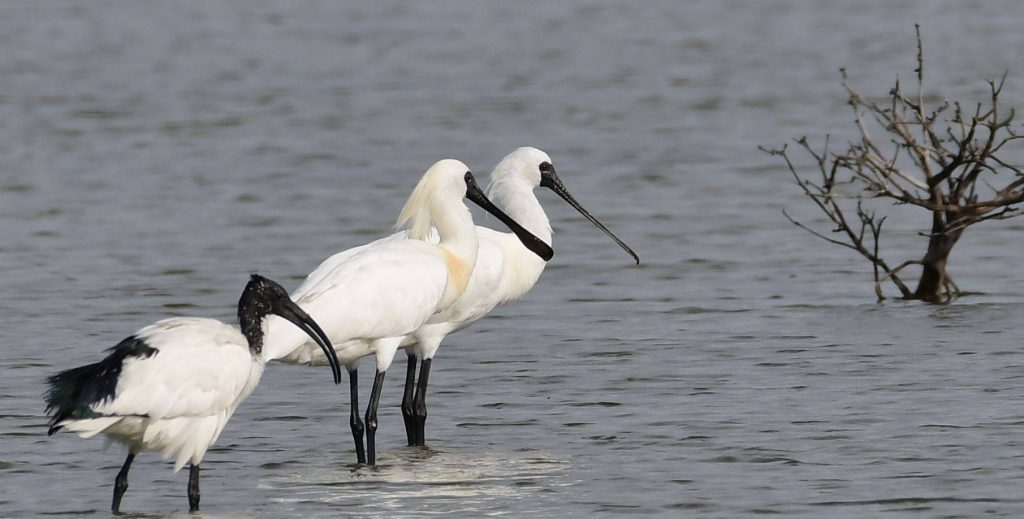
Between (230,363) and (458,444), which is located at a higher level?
(230,363)

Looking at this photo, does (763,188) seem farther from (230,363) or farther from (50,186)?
(230,363)

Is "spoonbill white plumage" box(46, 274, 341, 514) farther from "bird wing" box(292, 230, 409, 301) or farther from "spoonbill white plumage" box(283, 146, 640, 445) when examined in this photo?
"spoonbill white plumage" box(283, 146, 640, 445)

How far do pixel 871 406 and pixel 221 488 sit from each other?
3.40 m

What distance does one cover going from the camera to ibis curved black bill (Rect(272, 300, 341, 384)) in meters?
8.93

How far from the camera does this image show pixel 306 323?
8992 mm

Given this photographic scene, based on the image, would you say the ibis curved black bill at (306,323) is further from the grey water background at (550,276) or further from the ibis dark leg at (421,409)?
the ibis dark leg at (421,409)

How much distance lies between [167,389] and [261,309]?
2.38ft

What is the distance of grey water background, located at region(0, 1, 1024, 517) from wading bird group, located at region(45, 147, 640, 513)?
1.32 ft

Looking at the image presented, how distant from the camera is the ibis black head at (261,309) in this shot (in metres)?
8.87

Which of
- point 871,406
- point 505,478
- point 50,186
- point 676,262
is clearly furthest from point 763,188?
point 505,478

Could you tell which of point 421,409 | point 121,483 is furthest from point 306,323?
point 421,409

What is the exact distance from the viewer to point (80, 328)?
13109mm

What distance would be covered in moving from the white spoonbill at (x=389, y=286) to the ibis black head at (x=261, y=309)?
26cm

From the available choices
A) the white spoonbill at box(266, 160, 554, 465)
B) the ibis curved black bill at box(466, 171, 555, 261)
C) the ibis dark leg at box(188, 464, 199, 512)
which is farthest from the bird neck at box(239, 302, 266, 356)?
the ibis curved black bill at box(466, 171, 555, 261)
